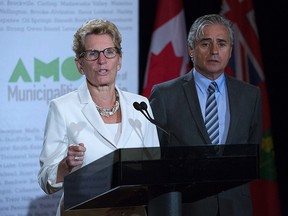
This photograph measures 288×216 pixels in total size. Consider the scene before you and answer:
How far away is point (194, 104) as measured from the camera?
3.17 m

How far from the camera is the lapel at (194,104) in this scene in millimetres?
3090

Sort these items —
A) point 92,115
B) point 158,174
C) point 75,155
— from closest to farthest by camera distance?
point 158,174 < point 75,155 < point 92,115

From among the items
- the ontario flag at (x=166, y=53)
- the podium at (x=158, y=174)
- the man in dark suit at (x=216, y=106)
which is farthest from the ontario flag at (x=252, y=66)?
the podium at (x=158, y=174)

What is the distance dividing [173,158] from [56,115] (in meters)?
0.72

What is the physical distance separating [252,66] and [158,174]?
3.06m

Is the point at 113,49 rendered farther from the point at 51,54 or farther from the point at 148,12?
the point at 148,12

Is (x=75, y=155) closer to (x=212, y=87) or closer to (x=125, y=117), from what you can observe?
(x=125, y=117)

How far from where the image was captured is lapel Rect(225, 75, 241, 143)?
311cm

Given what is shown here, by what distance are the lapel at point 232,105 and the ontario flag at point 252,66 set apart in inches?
65.1

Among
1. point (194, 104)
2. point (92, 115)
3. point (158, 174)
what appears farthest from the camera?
point (194, 104)

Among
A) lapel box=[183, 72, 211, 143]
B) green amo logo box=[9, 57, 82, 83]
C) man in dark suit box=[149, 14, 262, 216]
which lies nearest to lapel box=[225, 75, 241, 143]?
man in dark suit box=[149, 14, 262, 216]

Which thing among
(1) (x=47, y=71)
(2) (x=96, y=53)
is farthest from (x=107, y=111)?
(1) (x=47, y=71)

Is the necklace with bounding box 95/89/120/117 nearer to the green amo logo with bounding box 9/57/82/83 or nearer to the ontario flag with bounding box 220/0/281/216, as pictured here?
the green amo logo with bounding box 9/57/82/83

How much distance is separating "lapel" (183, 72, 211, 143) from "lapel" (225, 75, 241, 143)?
0.11 meters
